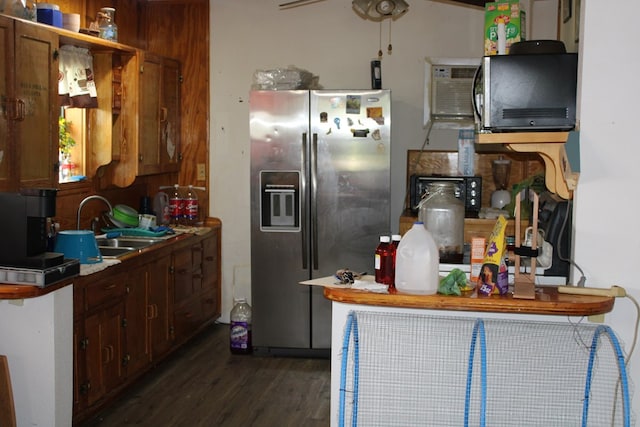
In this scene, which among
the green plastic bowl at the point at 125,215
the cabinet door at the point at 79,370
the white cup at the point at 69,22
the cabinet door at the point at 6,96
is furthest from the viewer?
the green plastic bowl at the point at 125,215

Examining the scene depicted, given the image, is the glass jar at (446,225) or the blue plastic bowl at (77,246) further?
the blue plastic bowl at (77,246)

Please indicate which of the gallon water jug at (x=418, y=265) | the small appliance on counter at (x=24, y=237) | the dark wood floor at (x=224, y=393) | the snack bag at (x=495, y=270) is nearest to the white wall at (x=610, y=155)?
the snack bag at (x=495, y=270)

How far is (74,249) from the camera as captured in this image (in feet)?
12.5

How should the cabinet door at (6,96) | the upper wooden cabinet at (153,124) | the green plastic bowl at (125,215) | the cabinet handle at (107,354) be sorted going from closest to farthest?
the cabinet door at (6,96) → the cabinet handle at (107,354) → the upper wooden cabinet at (153,124) → the green plastic bowl at (125,215)

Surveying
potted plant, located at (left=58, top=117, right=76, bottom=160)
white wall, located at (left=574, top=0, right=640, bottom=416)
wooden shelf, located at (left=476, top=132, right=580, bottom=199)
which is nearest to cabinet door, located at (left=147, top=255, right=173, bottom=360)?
potted plant, located at (left=58, top=117, right=76, bottom=160)

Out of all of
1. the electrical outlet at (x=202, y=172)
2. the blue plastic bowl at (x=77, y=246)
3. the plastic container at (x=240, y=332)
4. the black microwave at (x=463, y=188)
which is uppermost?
the electrical outlet at (x=202, y=172)

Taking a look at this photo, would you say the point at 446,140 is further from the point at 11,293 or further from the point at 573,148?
the point at 11,293

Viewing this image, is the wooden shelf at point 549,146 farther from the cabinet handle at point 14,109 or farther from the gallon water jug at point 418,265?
the cabinet handle at point 14,109

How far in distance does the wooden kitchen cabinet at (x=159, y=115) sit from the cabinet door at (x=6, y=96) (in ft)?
4.69

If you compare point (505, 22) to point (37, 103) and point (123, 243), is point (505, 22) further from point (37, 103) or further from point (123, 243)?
point (123, 243)

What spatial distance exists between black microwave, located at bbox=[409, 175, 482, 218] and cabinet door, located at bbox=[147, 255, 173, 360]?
174 cm

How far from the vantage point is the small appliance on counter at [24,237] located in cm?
317

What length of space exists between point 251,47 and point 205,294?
1908 mm

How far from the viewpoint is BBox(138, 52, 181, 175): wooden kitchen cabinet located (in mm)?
5070
